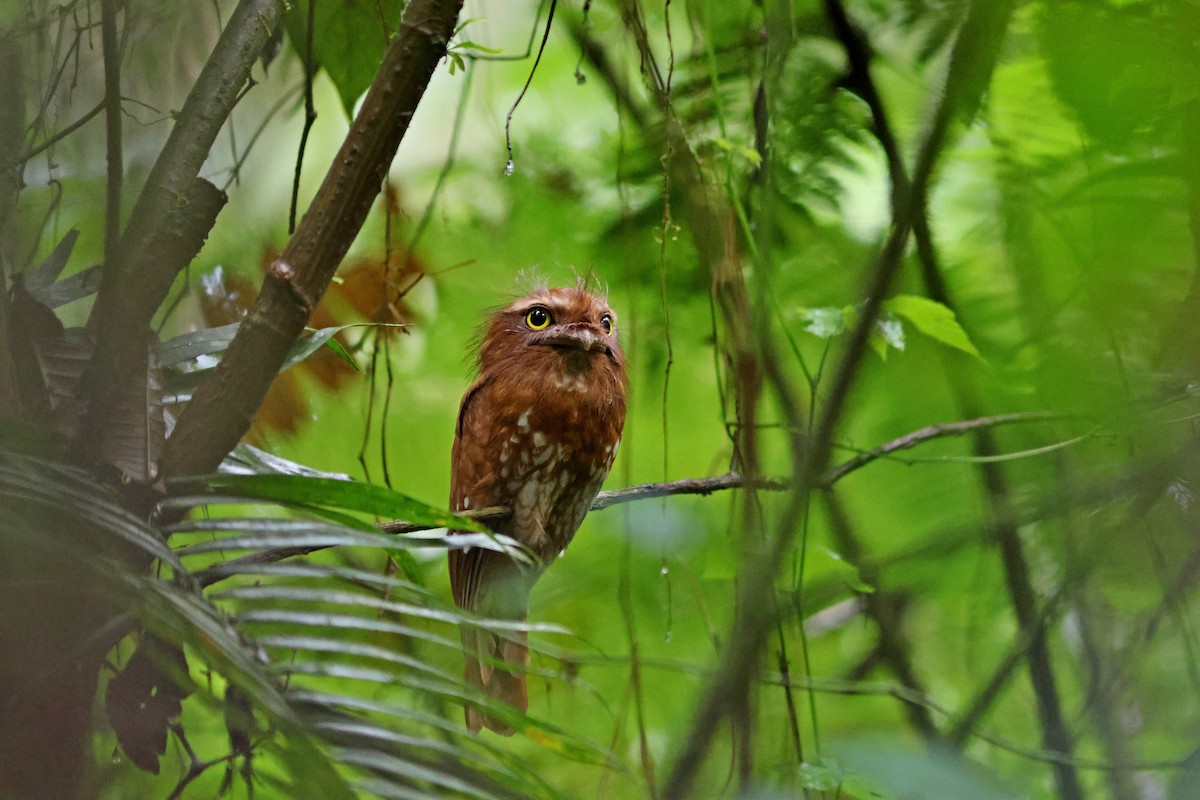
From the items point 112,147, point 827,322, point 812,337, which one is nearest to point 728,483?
point 827,322

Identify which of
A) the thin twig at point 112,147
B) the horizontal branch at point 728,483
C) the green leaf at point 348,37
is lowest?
the horizontal branch at point 728,483

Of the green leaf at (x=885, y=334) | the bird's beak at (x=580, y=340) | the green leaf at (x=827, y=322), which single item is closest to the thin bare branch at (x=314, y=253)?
the bird's beak at (x=580, y=340)

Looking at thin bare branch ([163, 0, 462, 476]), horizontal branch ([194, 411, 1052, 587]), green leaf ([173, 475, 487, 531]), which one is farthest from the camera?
horizontal branch ([194, 411, 1052, 587])

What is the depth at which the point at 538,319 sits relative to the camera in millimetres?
2131

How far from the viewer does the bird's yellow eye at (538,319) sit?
212cm

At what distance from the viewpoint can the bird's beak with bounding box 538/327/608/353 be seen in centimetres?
201

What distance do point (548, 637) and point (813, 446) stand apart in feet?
5.98

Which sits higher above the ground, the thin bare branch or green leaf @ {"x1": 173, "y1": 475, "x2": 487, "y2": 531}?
the thin bare branch

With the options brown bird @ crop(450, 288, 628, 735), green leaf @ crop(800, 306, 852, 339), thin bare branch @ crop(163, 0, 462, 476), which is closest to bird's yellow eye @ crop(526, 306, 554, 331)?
brown bird @ crop(450, 288, 628, 735)

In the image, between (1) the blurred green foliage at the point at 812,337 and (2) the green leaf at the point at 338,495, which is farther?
(1) the blurred green foliage at the point at 812,337

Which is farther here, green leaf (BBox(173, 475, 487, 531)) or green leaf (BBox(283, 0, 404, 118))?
green leaf (BBox(283, 0, 404, 118))

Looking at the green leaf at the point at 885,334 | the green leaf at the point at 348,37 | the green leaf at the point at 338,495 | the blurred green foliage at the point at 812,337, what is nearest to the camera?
the green leaf at the point at 338,495

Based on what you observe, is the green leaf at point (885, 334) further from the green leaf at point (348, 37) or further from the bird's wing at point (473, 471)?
the green leaf at point (348, 37)

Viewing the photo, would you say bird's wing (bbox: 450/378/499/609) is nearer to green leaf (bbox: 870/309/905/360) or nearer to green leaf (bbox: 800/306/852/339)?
green leaf (bbox: 800/306/852/339)
